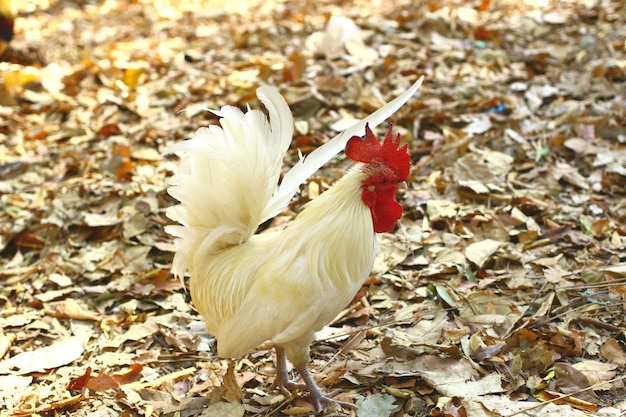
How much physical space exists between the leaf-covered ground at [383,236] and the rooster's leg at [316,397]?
67 millimetres

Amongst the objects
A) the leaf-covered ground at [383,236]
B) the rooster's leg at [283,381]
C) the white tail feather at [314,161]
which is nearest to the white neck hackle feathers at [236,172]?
the white tail feather at [314,161]

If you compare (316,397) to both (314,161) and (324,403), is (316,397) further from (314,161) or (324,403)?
(314,161)

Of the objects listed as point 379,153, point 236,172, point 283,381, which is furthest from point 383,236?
point 236,172

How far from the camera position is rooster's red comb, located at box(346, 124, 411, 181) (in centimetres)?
270

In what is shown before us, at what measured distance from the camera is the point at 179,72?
672 centimetres

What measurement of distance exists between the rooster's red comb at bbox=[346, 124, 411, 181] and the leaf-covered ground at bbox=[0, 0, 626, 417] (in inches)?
41.4

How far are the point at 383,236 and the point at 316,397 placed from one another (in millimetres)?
1498

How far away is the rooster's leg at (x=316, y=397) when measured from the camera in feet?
9.71

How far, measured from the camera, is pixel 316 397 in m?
2.99

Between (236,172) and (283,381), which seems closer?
(236,172)

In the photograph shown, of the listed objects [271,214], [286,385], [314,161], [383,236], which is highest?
[314,161]

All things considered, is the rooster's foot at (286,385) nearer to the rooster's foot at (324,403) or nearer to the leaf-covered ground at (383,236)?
the leaf-covered ground at (383,236)

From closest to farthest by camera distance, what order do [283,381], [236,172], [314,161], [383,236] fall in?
[236,172], [314,161], [283,381], [383,236]

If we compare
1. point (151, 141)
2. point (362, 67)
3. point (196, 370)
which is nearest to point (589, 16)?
point (362, 67)
